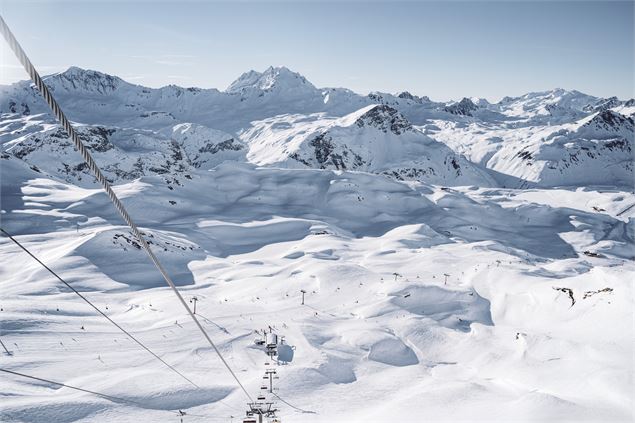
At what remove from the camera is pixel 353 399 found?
18.2 m

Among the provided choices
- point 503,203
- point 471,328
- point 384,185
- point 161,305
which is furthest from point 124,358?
point 503,203

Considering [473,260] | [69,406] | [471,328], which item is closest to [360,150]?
[473,260]

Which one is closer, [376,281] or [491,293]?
[491,293]

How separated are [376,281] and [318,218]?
→ 41655 millimetres

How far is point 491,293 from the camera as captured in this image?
34.0 metres

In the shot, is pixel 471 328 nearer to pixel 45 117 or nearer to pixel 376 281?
pixel 376 281

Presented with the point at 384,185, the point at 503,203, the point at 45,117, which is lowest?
the point at 503,203

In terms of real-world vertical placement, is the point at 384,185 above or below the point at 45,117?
below

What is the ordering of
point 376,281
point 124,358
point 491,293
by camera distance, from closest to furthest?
point 124,358, point 491,293, point 376,281

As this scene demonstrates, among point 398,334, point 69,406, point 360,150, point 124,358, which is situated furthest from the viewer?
point 360,150

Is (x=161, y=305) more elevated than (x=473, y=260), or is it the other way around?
(x=161, y=305)

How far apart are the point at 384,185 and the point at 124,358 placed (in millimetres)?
83067

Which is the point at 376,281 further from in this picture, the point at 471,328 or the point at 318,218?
the point at 318,218

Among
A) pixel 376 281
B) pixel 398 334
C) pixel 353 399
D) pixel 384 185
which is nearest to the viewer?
pixel 353 399
